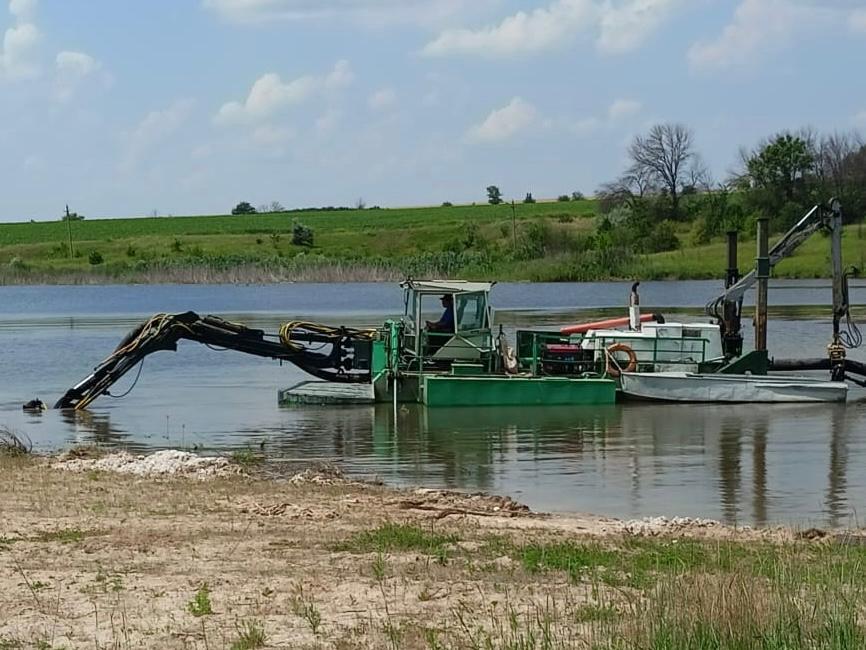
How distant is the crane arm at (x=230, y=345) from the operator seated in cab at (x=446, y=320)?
123cm

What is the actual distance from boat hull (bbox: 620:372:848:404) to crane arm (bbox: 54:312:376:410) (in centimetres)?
498

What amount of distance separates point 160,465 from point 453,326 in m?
9.17

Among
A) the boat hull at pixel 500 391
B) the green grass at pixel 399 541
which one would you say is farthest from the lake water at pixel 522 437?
the green grass at pixel 399 541

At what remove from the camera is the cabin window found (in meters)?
25.0

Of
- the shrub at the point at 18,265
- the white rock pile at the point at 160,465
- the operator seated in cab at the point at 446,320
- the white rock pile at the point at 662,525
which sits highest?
the shrub at the point at 18,265

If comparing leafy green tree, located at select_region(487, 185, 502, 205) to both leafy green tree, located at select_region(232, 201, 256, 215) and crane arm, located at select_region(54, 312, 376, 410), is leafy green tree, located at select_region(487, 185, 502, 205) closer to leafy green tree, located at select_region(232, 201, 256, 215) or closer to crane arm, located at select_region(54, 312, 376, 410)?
leafy green tree, located at select_region(232, 201, 256, 215)

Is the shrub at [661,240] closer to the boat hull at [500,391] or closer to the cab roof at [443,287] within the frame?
the cab roof at [443,287]

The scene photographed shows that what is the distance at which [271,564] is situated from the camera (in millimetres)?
10477

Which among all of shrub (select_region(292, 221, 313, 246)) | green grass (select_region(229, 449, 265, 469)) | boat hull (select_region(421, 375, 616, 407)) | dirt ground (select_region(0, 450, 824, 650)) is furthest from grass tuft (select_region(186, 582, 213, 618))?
shrub (select_region(292, 221, 313, 246))

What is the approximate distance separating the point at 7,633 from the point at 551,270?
76212 mm

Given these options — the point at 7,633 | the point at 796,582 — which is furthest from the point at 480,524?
the point at 7,633

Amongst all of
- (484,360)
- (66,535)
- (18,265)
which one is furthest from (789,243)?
(18,265)

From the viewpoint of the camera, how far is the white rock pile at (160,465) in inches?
656

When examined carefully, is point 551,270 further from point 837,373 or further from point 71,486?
point 71,486
